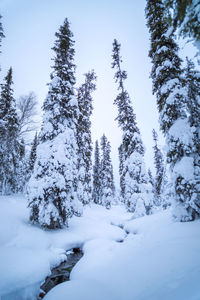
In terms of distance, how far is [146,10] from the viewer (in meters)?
10.5

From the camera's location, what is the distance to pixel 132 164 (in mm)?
14227

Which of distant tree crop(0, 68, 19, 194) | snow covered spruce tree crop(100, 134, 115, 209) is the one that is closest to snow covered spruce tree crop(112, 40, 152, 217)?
distant tree crop(0, 68, 19, 194)

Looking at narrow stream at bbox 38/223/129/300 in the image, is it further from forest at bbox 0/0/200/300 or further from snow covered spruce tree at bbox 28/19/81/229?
snow covered spruce tree at bbox 28/19/81/229

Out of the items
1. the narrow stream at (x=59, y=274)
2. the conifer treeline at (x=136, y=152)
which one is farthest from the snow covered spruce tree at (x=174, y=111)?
the narrow stream at (x=59, y=274)

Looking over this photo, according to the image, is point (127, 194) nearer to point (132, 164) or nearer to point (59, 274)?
point (132, 164)

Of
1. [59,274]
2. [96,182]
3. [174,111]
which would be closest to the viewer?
[59,274]

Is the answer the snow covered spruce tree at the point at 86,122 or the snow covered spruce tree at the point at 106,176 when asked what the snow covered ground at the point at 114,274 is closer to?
the snow covered spruce tree at the point at 86,122

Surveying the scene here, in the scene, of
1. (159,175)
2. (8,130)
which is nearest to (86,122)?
(8,130)

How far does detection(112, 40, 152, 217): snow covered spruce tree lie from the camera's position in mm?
13319

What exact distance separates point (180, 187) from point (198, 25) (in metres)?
6.20

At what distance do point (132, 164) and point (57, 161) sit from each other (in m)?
8.21

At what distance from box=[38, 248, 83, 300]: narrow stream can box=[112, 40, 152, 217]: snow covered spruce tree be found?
832 centimetres

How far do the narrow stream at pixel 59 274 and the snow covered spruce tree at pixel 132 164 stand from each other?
8315 millimetres

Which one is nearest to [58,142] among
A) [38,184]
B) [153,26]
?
[38,184]
